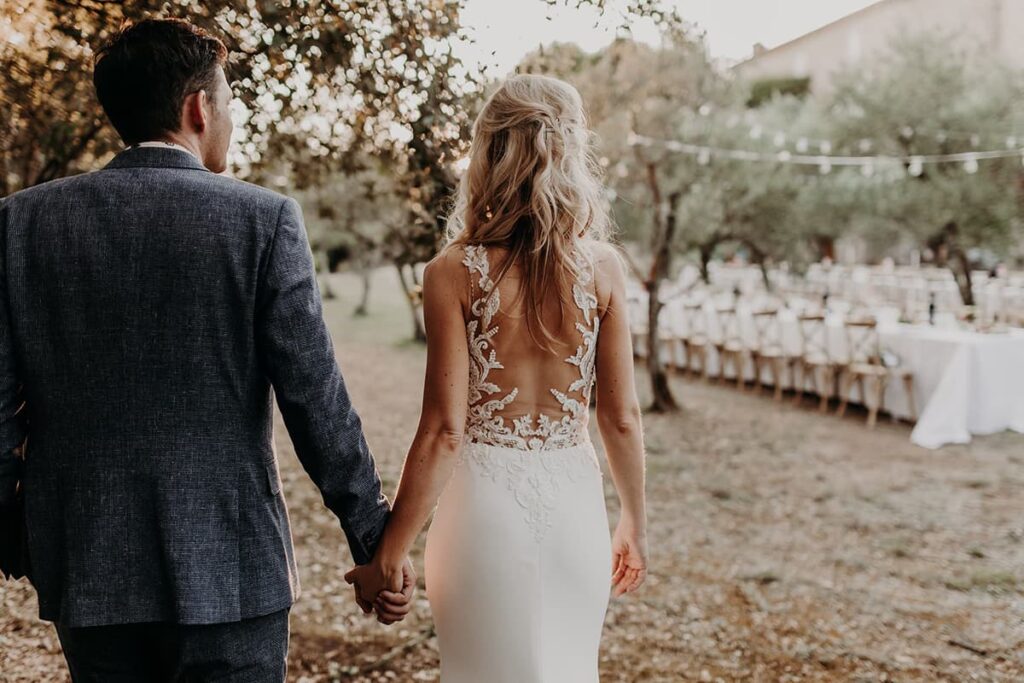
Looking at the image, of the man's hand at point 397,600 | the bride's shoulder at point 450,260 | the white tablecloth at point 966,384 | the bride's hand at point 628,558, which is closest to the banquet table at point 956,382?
the white tablecloth at point 966,384

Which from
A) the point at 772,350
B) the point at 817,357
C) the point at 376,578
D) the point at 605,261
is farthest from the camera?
the point at 772,350

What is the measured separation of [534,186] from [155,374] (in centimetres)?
100

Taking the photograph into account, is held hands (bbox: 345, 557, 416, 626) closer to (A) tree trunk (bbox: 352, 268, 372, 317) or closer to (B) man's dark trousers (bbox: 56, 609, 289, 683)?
(B) man's dark trousers (bbox: 56, 609, 289, 683)

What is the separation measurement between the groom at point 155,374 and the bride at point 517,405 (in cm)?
49

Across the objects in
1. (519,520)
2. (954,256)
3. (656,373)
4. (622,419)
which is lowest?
(656,373)

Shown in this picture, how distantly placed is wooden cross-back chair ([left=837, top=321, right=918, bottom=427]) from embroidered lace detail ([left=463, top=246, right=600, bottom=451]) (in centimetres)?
779

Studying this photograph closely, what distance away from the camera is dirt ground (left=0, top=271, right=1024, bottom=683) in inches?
166

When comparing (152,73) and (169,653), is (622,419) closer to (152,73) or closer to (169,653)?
(169,653)

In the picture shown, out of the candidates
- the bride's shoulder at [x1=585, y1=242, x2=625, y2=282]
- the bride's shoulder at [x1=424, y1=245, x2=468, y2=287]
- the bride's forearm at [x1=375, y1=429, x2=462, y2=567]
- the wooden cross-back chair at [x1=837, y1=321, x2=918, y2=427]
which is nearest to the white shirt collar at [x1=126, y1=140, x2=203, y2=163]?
the bride's shoulder at [x1=424, y1=245, x2=468, y2=287]

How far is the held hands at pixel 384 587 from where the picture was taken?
84.4 inches

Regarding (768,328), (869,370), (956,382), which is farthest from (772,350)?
(956,382)

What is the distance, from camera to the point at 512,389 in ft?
7.63

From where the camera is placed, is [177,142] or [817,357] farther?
[817,357]

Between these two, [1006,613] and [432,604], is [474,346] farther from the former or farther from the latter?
[1006,613]
